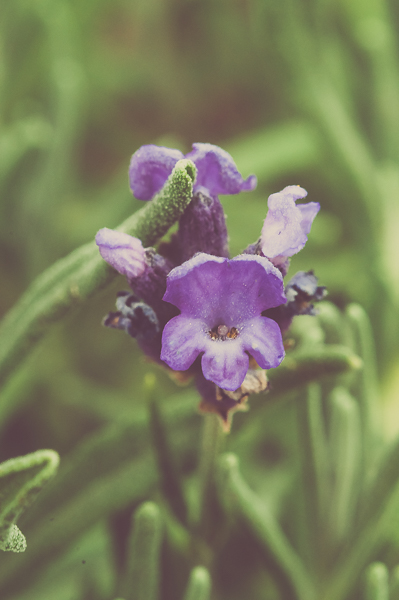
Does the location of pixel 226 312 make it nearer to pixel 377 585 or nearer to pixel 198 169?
pixel 198 169

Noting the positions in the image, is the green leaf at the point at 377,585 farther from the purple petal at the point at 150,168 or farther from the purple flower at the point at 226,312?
the purple petal at the point at 150,168

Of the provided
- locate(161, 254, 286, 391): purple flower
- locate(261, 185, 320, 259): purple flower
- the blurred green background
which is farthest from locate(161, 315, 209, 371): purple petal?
the blurred green background

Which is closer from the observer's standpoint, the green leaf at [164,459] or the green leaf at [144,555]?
the green leaf at [144,555]

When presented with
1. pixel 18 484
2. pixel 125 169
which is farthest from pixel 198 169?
pixel 125 169

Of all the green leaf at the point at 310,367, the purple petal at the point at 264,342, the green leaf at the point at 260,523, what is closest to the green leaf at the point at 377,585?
the green leaf at the point at 260,523

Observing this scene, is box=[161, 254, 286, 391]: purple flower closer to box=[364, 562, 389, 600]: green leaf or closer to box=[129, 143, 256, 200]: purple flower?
box=[129, 143, 256, 200]: purple flower

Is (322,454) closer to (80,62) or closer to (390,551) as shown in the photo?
(390,551)
